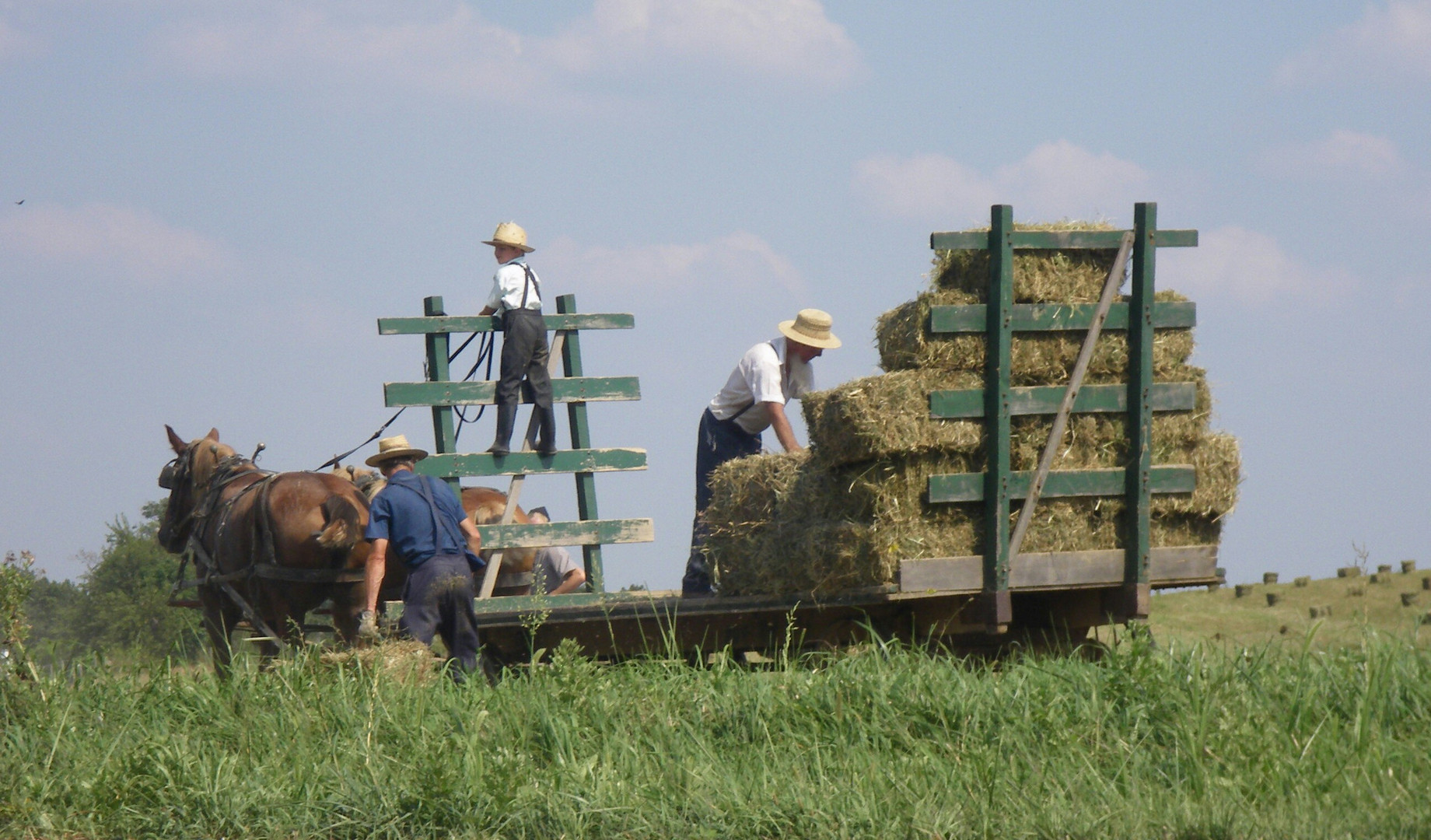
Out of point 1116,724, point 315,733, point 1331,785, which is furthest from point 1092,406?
point 315,733

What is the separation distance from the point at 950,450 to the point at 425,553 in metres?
3.25

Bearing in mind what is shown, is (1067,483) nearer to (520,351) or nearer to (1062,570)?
(1062,570)

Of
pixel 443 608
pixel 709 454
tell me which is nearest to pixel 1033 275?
pixel 709 454

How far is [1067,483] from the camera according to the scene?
7004mm

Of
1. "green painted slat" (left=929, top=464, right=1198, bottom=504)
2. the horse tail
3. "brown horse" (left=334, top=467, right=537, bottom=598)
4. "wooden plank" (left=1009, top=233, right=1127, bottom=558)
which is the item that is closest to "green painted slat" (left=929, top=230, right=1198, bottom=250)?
"wooden plank" (left=1009, top=233, right=1127, bottom=558)

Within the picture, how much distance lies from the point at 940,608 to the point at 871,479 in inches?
34.4

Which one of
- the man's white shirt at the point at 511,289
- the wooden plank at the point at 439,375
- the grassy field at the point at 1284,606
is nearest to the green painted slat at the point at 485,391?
the wooden plank at the point at 439,375

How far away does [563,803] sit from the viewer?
458 cm

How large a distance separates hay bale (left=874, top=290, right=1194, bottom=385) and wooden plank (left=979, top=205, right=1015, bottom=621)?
0.09m

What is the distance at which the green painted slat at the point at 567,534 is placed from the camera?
31.1 feet

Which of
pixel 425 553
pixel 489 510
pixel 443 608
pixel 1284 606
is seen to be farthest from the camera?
pixel 1284 606

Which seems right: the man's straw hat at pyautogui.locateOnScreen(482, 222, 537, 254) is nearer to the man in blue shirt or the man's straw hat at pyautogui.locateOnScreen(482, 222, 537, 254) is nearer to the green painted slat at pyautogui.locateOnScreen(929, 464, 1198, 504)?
the man in blue shirt

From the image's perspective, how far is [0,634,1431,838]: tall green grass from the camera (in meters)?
4.28

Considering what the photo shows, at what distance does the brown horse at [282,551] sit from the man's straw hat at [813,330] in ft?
11.5
